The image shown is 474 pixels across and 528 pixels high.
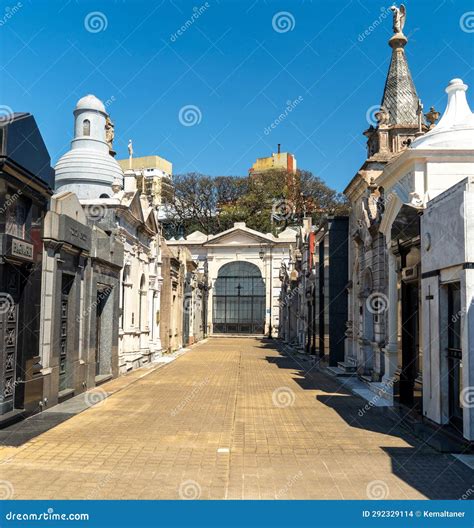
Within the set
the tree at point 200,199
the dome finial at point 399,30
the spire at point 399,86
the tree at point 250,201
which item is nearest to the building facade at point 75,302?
the spire at point 399,86

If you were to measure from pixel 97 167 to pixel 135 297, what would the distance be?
5343 mm

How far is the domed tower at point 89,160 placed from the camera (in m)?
21.7

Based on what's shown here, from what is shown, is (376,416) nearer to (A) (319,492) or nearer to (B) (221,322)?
(A) (319,492)

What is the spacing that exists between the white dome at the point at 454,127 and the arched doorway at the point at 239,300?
3795 centimetres

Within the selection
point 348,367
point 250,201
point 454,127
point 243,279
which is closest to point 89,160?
point 348,367

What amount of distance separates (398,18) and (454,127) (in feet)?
34.2

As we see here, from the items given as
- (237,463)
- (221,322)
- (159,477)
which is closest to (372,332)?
(237,463)

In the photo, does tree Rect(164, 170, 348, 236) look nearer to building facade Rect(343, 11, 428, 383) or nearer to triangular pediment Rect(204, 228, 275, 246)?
triangular pediment Rect(204, 228, 275, 246)

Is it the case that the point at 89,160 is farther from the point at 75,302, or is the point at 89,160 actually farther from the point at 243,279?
the point at 243,279

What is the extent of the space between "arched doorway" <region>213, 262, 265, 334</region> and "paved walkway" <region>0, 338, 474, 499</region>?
119ft

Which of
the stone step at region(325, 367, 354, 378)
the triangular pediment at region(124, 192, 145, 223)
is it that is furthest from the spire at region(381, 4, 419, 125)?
the triangular pediment at region(124, 192, 145, 223)

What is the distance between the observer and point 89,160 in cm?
2191

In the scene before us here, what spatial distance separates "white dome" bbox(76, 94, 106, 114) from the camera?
23.1 m

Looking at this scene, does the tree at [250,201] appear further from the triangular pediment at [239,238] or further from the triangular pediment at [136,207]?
the triangular pediment at [136,207]
